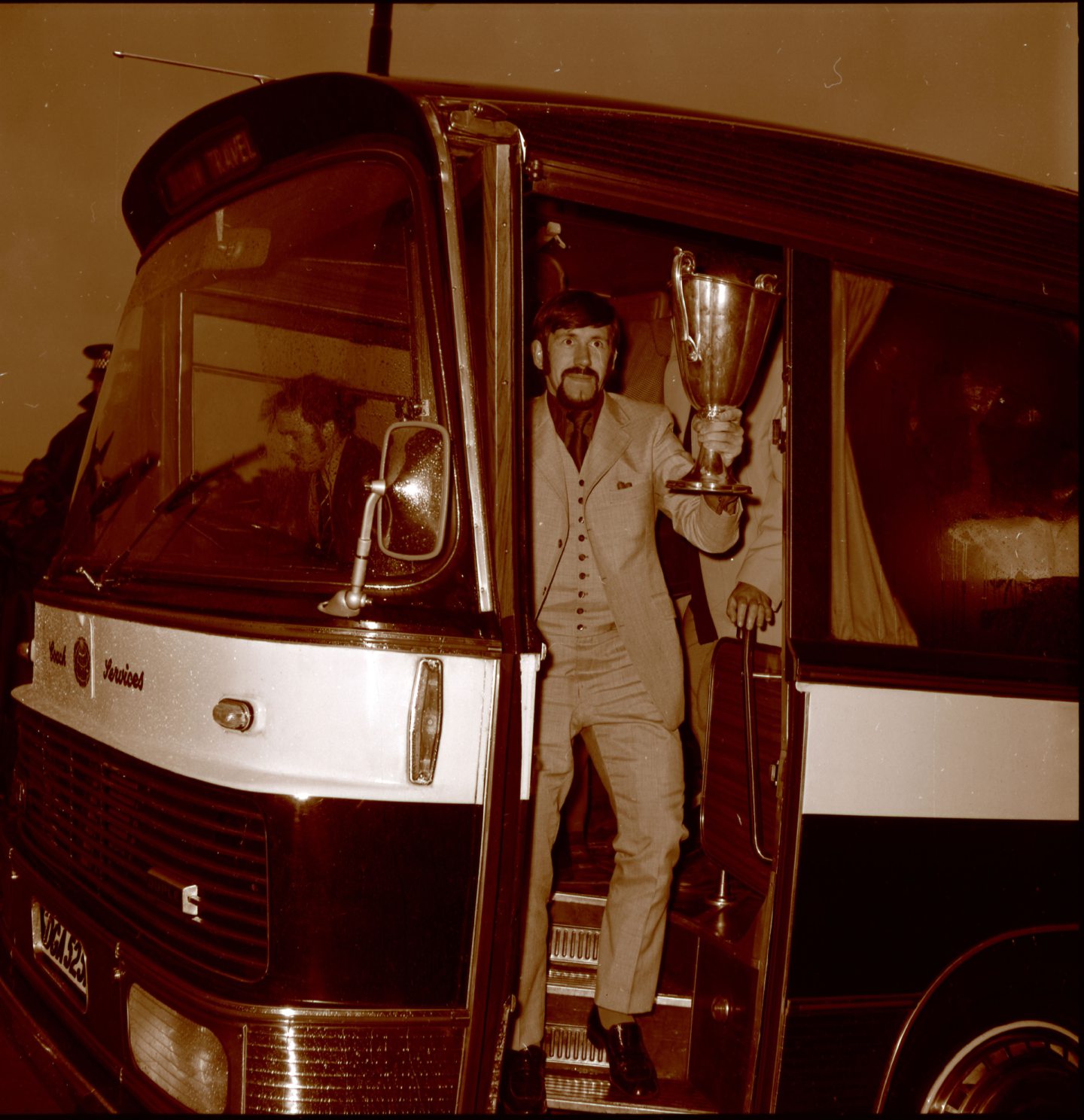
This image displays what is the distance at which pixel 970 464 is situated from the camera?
271 centimetres

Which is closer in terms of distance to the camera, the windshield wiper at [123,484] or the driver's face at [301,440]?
the driver's face at [301,440]

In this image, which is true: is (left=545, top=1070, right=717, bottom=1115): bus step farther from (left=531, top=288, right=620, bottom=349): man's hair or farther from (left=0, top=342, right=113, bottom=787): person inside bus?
(left=0, top=342, right=113, bottom=787): person inside bus

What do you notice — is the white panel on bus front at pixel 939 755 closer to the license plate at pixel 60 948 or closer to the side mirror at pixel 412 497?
the side mirror at pixel 412 497

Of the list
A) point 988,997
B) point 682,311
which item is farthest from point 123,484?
point 988,997

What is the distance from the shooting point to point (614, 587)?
9.88ft

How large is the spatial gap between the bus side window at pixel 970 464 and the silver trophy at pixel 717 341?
39 cm

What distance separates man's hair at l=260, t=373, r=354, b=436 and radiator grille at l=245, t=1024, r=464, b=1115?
4.39 feet

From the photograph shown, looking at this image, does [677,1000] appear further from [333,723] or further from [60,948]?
[60,948]

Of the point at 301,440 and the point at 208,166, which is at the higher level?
the point at 208,166

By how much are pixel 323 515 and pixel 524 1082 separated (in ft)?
5.55

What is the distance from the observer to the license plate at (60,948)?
254 centimetres

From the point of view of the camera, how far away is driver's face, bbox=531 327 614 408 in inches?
118

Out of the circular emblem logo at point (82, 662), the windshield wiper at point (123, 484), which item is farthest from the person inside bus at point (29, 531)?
the circular emblem logo at point (82, 662)

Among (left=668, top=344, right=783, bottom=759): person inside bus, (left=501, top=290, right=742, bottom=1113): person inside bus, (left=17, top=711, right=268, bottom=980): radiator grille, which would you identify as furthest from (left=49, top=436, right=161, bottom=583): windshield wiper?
(left=668, top=344, right=783, bottom=759): person inside bus
